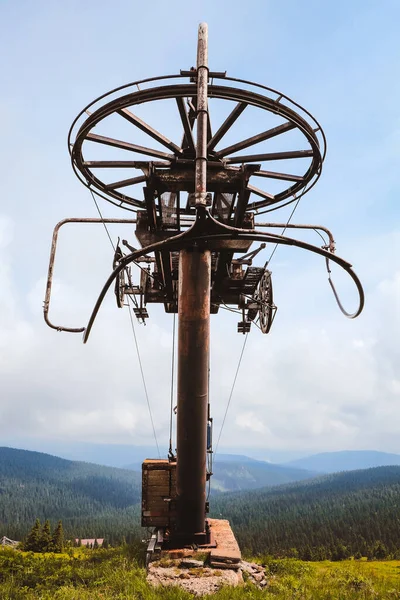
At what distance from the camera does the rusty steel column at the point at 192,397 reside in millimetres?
7793

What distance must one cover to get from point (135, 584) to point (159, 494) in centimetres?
225

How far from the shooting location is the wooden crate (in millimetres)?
9047

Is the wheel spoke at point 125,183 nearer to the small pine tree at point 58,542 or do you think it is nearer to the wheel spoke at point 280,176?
the wheel spoke at point 280,176

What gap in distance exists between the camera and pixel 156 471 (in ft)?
30.9

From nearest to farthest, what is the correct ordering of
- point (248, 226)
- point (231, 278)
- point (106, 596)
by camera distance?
point (106, 596) < point (248, 226) < point (231, 278)

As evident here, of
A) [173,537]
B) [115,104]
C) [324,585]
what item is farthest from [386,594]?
[115,104]

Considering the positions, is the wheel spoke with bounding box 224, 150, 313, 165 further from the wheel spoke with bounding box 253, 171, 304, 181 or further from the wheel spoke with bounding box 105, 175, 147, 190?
the wheel spoke with bounding box 105, 175, 147, 190

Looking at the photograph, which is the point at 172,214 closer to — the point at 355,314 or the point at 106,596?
the point at 355,314

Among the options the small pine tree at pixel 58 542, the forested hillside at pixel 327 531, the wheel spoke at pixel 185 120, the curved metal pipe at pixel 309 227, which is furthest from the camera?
the forested hillside at pixel 327 531

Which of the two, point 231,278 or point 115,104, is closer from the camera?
point 115,104

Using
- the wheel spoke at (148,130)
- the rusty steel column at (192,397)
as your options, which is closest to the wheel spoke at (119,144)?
the wheel spoke at (148,130)

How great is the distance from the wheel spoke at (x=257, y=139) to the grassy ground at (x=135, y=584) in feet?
23.9

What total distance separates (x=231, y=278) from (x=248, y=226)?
284 cm

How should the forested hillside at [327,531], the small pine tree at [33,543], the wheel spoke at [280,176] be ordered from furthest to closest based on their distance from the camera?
the forested hillside at [327,531]
the small pine tree at [33,543]
the wheel spoke at [280,176]
